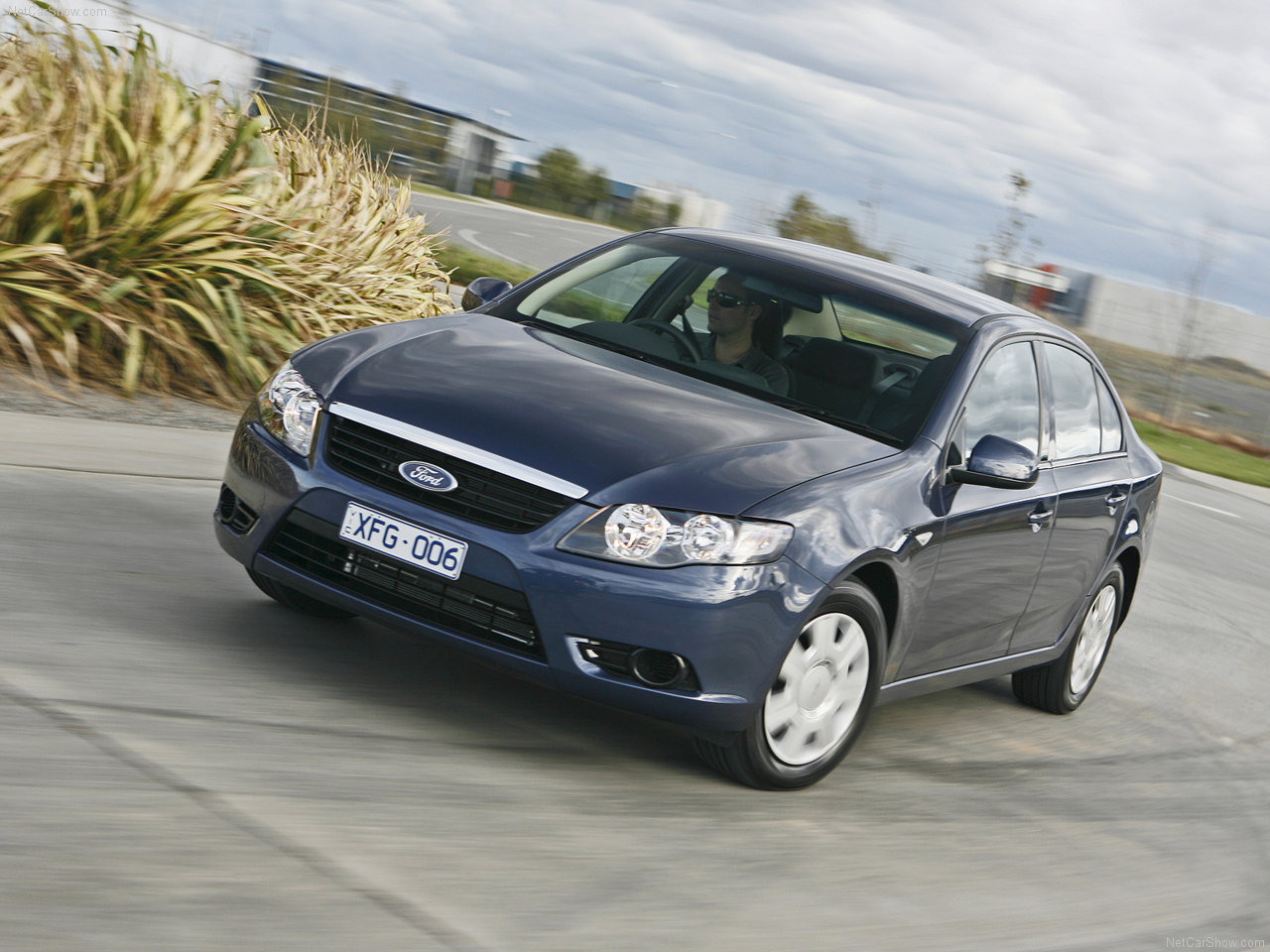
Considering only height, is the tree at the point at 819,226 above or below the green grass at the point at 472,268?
above

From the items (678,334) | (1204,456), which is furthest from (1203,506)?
(678,334)

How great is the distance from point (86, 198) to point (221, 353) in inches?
47.0

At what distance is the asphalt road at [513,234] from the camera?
3750 centimetres

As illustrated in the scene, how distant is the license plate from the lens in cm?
441

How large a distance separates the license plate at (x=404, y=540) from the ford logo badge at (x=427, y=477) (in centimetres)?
12

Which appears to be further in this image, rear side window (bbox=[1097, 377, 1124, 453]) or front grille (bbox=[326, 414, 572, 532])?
rear side window (bbox=[1097, 377, 1124, 453])

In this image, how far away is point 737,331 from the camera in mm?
5746

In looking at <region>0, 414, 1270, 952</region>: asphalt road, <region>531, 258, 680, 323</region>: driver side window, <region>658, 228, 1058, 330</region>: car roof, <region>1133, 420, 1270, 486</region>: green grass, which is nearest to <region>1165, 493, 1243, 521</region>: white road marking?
<region>1133, 420, 1270, 486</region>: green grass

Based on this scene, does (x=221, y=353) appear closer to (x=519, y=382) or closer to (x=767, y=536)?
(x=519, y=382)

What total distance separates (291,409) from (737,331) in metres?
1.68

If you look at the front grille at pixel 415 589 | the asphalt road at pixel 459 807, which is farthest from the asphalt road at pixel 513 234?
the front grille at pixel 415 589

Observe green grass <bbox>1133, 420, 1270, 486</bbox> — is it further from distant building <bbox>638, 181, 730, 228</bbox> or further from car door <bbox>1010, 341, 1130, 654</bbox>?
distant building <bbox>638, 181, 730, 228</bbox>

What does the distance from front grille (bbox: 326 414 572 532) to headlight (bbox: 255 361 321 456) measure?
0.21 metres

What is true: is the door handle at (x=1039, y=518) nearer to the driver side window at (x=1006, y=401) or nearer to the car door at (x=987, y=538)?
the car door at (x=987, y=538)
